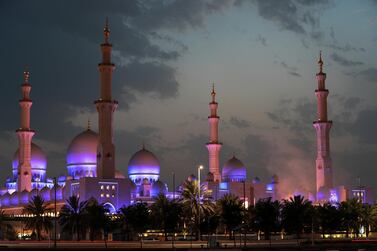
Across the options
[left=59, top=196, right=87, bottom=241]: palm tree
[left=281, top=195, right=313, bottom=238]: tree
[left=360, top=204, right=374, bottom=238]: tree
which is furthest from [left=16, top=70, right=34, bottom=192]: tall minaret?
[left=360, top=204, right=374, bottom=238]: tree

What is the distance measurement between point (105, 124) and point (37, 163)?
25.8 metres

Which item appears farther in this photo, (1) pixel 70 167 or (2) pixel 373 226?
(1) pixel 70 167

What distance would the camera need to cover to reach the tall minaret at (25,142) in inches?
4419

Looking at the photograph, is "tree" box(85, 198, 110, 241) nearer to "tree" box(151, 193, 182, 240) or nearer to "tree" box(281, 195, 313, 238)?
"tree" box(151, 193, 182, 240)

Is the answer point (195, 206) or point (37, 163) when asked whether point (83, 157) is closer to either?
point (37, 163)

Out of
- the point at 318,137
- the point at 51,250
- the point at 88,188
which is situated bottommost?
the point at 51,250

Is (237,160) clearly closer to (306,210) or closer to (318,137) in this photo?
(318,137)

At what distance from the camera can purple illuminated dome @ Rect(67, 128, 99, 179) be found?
111250 mm

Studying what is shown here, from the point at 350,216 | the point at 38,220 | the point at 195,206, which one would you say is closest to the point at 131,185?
the point at 38,220

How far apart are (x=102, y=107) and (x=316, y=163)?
3607 centimetres

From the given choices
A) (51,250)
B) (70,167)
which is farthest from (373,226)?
(51,250)

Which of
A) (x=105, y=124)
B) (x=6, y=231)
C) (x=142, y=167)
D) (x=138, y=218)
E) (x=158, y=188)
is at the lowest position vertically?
(x=6, y=231)

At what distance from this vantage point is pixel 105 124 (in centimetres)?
9919

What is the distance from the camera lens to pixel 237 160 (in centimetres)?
12725
